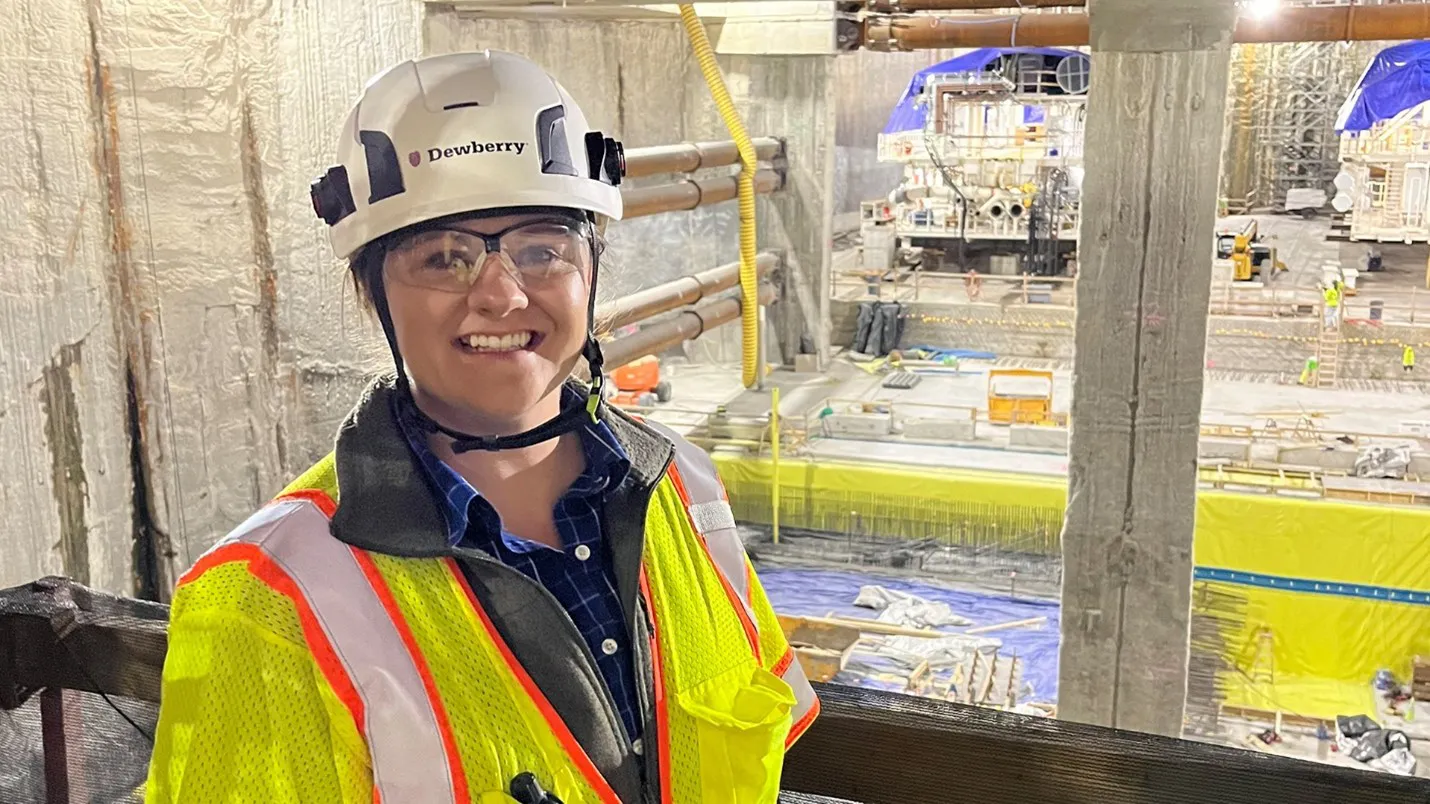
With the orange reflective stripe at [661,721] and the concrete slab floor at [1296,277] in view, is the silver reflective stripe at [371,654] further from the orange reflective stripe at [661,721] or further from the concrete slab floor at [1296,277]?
the concrete slab floor at [1296,277]

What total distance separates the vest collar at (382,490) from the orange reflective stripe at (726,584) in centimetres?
39

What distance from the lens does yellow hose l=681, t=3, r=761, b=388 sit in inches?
361

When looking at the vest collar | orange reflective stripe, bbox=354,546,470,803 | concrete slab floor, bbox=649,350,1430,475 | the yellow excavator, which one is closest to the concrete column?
the vest collar

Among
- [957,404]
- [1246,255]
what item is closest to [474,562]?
[957,404]

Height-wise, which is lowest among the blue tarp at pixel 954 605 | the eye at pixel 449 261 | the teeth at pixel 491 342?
the blue tarp at pixel 954 605

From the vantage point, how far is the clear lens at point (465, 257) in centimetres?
145

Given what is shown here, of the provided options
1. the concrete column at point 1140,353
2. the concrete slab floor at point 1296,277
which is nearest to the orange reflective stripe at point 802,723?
the concrete column at point 1140,353

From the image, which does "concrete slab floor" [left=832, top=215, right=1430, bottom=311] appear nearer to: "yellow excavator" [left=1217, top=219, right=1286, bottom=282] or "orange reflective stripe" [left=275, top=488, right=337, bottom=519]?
"yellow excavator" [left=1217, top=219, right=1286, bottom=282]

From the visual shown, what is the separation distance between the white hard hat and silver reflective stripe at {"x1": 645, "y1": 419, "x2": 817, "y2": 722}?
386 mm

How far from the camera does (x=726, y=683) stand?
1575mm

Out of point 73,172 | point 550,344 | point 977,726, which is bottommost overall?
point 977,726

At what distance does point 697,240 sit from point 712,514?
13.6m

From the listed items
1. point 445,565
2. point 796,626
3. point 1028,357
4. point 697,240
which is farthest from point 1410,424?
point 445,565

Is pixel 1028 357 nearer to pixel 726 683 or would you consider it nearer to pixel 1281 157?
pixel 1281 157
